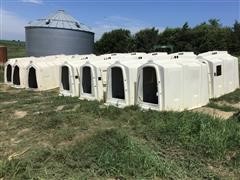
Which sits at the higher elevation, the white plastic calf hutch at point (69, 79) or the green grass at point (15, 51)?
the green grass at point (15, 51)

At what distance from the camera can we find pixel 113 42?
119 feet

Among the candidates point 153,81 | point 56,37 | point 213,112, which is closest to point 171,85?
point 153,81

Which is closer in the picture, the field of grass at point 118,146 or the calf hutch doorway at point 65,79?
the field of grass at point 118,146

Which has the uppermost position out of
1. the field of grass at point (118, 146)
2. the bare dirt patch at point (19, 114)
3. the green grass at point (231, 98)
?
the green grass at point (231, 98)

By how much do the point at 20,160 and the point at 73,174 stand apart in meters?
0.96

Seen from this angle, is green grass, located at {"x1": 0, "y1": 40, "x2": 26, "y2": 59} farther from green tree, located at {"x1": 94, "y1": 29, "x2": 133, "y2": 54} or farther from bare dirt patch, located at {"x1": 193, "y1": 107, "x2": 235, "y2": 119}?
bare dirt patch, located at {"x1": 193, "y1": 107, "x2": 235, "y2": 119}

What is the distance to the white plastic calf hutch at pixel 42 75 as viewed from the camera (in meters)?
14.4

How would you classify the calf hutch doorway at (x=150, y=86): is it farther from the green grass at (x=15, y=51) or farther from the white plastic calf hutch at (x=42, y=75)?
the green grass at (x=15, y=51)

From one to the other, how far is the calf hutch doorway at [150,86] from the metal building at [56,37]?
16650 millimetres

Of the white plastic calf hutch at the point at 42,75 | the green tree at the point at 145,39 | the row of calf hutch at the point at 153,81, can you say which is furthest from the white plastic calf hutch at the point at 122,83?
the green tree at the point at 145,39

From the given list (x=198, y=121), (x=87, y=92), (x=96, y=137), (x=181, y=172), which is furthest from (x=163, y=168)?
(x=87, y=92)

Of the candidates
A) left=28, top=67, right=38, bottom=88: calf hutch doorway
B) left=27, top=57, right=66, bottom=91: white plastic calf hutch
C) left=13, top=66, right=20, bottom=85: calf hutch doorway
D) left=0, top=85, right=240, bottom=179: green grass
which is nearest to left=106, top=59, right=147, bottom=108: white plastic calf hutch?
left=0, top=85, right=240, bottom=179: green grass

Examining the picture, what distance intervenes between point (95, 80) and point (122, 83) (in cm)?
113

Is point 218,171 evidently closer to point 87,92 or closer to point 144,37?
point 87,92
